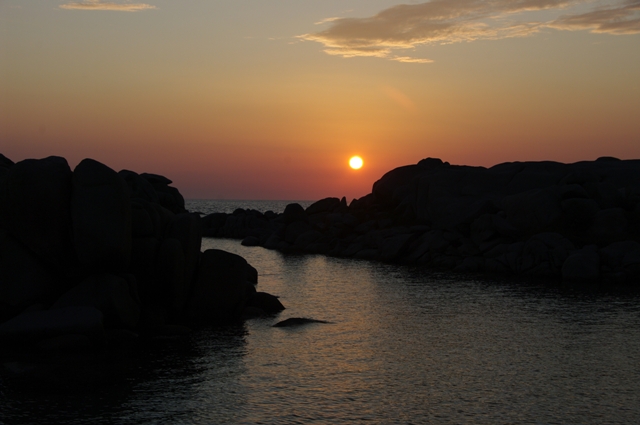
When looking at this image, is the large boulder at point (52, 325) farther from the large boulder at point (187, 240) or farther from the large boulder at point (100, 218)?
the large boulder at point (187, 240)

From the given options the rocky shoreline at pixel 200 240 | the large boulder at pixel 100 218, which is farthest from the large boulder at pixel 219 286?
the large boulder at pixel 100 218

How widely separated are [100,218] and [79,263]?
2259 millimetres

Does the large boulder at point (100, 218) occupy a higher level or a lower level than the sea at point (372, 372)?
higher

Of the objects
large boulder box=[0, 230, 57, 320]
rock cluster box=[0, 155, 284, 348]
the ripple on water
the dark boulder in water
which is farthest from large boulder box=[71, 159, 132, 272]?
the dark boulder in water

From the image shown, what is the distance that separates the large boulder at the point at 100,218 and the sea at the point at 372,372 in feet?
13.5

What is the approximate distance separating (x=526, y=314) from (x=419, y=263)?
2692 cm

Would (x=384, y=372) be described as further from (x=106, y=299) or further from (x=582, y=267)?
(x=582, y=267)

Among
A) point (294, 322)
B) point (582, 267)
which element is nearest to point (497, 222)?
point (582, 267)

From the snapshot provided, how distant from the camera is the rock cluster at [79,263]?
2444cm

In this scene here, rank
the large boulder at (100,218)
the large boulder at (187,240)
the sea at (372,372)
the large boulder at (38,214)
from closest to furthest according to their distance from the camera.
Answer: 1. the sea at (372,372)
2. the large boulder at (100,218)
3. the large boulder at (38,214)
4. the large boulder at (187,240)

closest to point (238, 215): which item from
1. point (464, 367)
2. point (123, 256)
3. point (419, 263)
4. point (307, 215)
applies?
point (307, 215)

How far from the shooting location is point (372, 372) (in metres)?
22.0

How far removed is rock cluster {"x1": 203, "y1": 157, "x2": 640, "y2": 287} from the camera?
4941 cm

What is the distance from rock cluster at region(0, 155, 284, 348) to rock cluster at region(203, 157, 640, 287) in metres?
29.9
